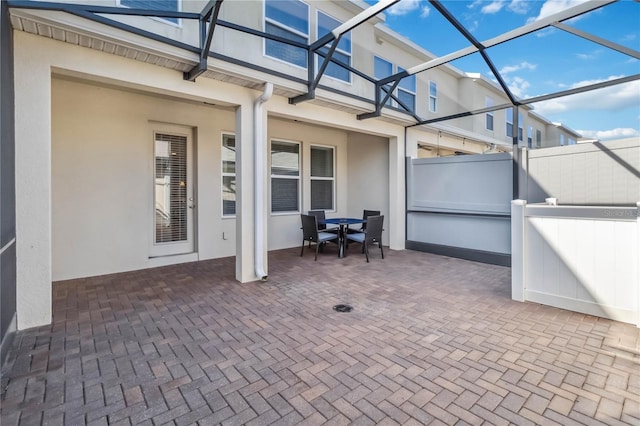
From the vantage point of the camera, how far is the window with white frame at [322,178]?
8.16 meters

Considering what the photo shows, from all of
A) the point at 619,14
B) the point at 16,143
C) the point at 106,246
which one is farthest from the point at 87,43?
the point at 619,14

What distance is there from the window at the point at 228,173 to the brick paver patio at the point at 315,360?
2469mm

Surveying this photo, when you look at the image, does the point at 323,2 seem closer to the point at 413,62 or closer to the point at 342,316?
the point at 413,62

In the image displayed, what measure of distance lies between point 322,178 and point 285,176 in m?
1.17

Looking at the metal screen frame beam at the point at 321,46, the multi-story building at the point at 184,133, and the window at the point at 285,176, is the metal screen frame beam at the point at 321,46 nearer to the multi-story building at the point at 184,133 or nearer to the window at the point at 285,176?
the multi-story building at the point at 184,133

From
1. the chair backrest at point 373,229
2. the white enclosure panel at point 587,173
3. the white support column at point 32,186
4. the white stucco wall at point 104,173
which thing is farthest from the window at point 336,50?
the white support column at point 32,186

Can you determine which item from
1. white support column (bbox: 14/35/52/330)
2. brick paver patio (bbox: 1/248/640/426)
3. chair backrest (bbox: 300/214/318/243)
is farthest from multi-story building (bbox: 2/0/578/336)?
chair backrest (bbox: 300/214/318/243)

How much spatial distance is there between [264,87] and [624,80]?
5006mm

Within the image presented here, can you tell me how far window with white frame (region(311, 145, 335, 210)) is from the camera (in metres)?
8.16

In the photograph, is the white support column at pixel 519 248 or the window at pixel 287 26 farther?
the window at pixel 287 26

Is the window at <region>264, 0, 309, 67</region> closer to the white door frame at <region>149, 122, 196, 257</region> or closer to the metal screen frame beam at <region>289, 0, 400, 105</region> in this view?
the metal screen frame beam at <region>289, 0, 400, 105</region>

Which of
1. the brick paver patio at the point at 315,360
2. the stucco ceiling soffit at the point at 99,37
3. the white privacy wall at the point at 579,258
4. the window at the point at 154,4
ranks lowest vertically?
the brick paver patio at the point at 315,360

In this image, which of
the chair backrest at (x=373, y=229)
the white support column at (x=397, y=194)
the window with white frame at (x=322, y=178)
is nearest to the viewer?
the chair backrest at (x=373, y=229)

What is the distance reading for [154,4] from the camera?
395 centimetres
